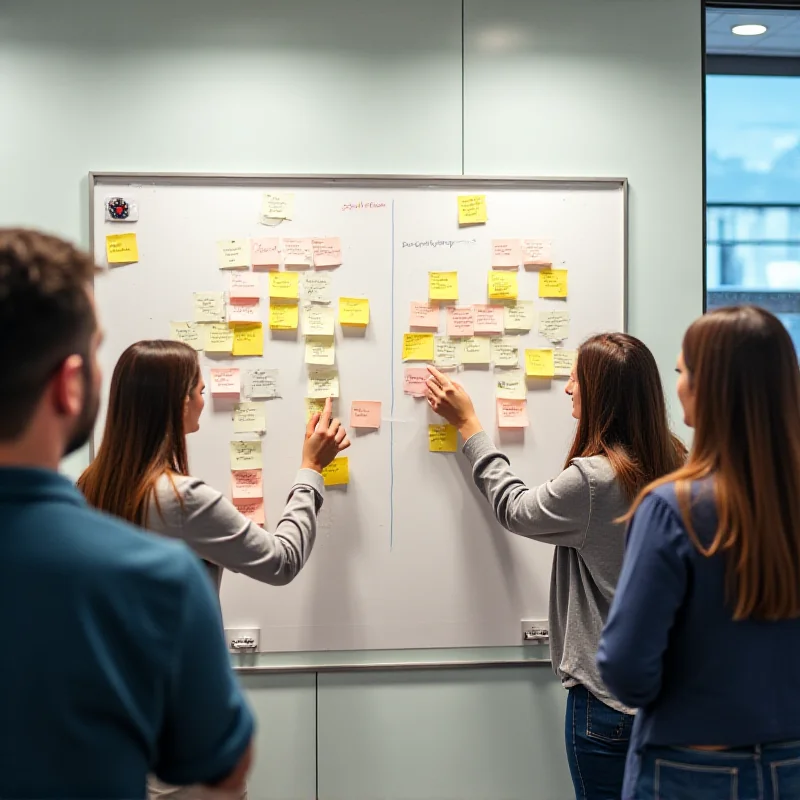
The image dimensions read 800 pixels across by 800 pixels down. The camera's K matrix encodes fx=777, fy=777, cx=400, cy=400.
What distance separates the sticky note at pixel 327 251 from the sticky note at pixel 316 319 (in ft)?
0.40

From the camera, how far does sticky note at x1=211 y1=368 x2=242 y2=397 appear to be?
85.0 inches

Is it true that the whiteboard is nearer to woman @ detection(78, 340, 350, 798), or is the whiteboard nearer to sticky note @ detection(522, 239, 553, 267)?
sticky note @ detection(522, 239, 553, 267)

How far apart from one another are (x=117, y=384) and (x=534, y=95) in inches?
57.3

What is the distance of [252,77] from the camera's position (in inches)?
86.7

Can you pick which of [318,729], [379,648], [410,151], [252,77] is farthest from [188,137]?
[318,729]

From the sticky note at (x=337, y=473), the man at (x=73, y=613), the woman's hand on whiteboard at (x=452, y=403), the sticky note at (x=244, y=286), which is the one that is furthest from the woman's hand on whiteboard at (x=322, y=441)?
the man at (x=73, y=613)

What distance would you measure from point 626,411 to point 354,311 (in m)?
0.83

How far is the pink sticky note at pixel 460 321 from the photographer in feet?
7.23

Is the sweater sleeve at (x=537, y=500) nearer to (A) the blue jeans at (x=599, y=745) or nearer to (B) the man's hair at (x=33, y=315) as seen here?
(A) the blue jeans at (x=599, y=745)

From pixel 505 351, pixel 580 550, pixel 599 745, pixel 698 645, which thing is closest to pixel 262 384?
pixel 505 351

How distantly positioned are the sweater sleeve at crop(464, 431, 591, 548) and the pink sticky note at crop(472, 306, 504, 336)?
34 cm

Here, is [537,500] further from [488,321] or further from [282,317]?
[282,317]

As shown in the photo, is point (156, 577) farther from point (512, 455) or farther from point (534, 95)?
point (534, 95)

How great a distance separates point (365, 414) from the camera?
2.18 meters
